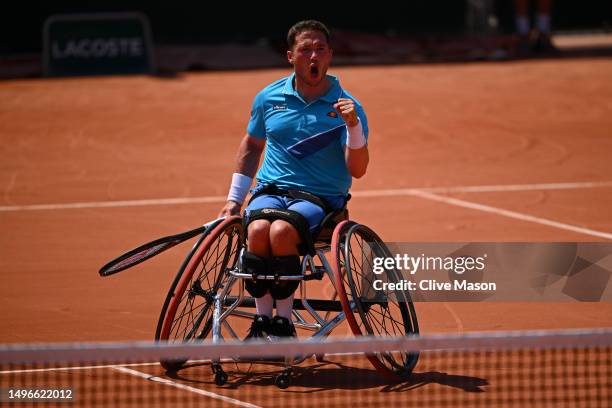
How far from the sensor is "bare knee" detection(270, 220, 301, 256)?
5.11 metres

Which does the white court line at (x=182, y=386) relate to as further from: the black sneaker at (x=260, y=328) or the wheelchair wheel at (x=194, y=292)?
the black sneaker at (x=260, y=328)

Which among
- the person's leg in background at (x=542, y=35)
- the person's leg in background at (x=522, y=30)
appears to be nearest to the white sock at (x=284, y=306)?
the person's leg in background at (x=522, y=30)

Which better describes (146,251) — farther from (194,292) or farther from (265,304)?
(265,304)

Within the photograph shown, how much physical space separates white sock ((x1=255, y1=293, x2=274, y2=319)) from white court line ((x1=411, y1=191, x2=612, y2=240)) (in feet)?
11.8

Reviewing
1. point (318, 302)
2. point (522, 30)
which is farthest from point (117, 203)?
point (522, 30)

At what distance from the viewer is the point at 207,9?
1997 cm

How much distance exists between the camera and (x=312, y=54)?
17.8 ft

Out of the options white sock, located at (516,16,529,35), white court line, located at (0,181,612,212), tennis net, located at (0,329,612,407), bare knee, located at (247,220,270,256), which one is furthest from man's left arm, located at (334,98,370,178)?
white sock, located at (516,16,529,35)

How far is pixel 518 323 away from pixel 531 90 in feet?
29.9

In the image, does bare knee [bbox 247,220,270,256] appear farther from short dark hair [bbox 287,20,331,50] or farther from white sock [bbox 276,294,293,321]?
short dark hair [bbox 287,20,331,50]

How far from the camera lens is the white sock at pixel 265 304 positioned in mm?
5258

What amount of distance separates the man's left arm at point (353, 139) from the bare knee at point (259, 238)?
20.8 inches

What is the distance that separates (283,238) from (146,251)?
32.6 inches

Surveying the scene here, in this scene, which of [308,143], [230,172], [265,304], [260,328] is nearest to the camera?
[260,328]
